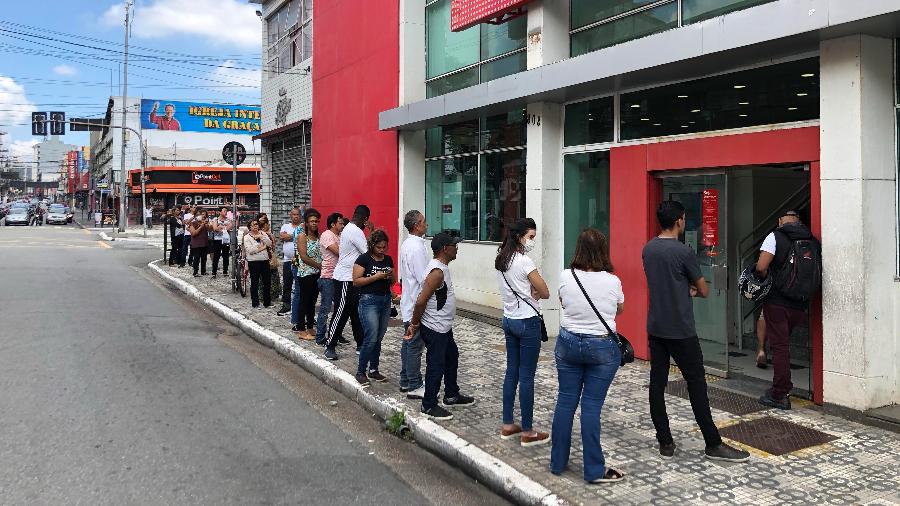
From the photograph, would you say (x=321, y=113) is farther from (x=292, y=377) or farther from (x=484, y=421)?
(x=484, y=421)

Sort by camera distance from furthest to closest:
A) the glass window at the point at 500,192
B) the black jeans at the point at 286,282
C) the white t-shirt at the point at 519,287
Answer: the black jeans at the point at 286,282, the glass window at the point at 500,192, the white t-shirt at the point at 519,287

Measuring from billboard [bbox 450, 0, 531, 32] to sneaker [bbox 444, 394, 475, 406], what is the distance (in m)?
5.78

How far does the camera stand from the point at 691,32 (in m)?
6.89

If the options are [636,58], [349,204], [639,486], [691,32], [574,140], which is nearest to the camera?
[639,486]

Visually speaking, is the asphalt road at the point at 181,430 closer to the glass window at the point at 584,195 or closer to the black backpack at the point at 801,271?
the black backpack at the point at 801,271

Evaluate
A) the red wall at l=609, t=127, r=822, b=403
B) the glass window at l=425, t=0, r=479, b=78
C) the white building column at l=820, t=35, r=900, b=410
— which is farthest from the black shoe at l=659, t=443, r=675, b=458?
the glass window at l=425, t=0, r=479, b=78

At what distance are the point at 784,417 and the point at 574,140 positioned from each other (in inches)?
189

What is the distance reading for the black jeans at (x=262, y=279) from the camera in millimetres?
12023

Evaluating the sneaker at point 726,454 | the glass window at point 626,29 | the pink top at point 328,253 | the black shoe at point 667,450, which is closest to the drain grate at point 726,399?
the sneaker at point 726,454

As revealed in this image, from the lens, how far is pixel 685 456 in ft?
16.8

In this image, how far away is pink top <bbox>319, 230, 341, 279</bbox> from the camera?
8758 millimetres

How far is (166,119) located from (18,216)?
60.6 feet

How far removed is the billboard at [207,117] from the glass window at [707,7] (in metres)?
62.7

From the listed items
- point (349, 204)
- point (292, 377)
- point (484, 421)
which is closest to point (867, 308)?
point (484, 421)
